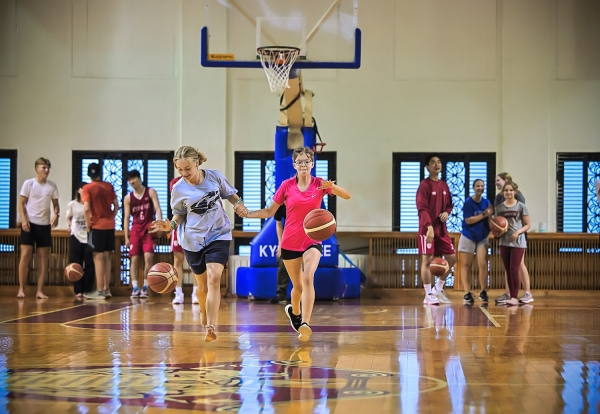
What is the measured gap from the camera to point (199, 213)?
619 cm

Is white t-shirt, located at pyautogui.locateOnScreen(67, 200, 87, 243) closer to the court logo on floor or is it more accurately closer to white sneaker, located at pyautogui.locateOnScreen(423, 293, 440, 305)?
white sneaker, located at pyautogui.locateOnScreen(423, 293, 440, 305)

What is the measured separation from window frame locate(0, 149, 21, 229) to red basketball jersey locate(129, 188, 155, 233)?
10.0ft

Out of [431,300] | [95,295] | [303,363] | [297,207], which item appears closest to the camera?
[303,363]

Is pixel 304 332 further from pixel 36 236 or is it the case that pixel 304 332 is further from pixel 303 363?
pixel 36 236

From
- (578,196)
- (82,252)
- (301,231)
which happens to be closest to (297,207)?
(301,231)

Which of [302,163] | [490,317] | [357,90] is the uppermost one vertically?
[357,90]

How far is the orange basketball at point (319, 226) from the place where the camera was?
20.1ft

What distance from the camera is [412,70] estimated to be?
527 inches

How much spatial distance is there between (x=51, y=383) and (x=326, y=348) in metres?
2.16

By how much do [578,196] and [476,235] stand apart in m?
3.28

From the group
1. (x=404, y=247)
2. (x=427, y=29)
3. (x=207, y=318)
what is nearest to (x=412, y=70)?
(x=427, y=29)

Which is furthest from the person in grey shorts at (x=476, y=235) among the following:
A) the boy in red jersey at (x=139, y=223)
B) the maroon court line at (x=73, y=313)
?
the maroon court line at (x=73, y=313)

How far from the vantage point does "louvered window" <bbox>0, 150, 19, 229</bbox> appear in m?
13.4

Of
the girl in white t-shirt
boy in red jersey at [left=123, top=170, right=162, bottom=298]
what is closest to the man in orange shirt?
the girl in white t-shirt
